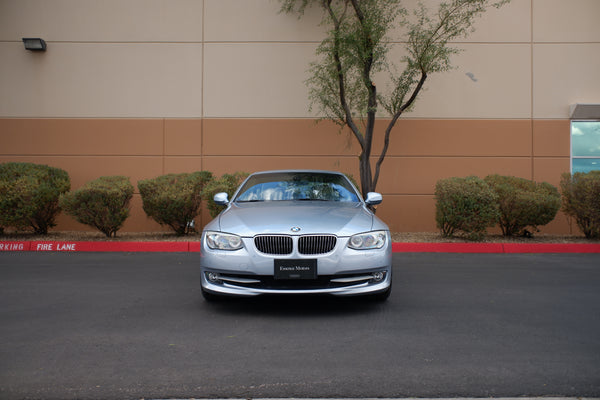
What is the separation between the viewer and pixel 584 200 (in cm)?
1073

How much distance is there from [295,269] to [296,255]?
132 millimetres

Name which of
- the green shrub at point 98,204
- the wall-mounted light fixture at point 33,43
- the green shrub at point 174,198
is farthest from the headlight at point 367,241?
the wall-mounted light fixture at point 33,43

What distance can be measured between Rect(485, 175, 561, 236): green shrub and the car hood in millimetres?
6159

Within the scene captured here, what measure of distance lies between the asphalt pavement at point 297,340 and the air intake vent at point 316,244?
25.3 inches

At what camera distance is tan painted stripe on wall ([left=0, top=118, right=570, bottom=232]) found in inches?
496

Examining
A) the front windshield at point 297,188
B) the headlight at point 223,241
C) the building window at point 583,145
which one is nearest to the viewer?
the headlight at point 223,241

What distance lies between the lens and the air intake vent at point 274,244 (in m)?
4.71

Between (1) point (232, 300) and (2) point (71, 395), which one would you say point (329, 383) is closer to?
(2) point (71, 395)

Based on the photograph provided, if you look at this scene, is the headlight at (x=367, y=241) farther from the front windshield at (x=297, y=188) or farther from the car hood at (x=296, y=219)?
the front windshield at (x=297, y=188)

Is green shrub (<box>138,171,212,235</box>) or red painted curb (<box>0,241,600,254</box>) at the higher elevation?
green shrub (<box>138,171,212,235</box>)

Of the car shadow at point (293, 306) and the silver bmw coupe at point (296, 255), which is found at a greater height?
the silver bmw coupe at point (296, 255)

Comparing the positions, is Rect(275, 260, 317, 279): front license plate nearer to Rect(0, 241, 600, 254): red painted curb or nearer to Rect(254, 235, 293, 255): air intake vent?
Rect(254, 235, 293, 255): air intake vent

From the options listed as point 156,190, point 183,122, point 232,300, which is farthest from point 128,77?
point 232,300

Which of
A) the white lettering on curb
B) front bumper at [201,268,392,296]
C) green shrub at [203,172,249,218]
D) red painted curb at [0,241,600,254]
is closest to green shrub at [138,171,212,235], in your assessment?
green shrub at [203,172,249,218]
